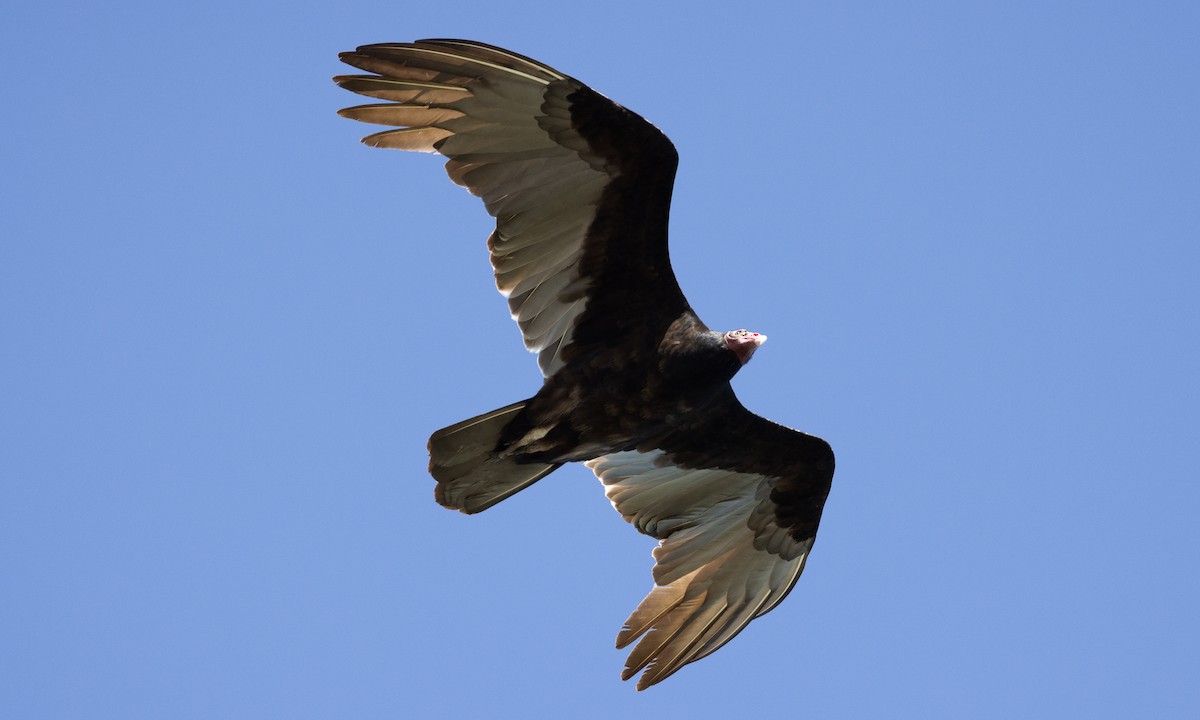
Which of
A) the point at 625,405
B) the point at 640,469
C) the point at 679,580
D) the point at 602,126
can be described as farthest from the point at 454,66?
the point at 679,580

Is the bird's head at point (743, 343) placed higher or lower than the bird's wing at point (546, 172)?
lower

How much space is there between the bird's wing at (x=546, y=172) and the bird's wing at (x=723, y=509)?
3.90ft

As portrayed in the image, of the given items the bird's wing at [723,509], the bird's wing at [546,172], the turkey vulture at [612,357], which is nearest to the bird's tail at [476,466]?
the turkey vulture at [612,357]

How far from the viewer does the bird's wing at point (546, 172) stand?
7.48 metres

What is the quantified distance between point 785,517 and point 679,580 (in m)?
0.82

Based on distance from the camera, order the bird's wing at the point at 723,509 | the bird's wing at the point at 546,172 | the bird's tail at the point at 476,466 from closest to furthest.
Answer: the bird's wing at the point at 546,172 < the bird's tail at the point at 476,466 < the bird's wing at the point at 723,509

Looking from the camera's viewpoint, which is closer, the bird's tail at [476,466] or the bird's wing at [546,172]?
the bird's wing at [546,172]

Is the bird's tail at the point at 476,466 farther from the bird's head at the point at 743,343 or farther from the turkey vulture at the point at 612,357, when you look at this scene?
the bird's head at the point at 743,343

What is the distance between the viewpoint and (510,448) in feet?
26.5

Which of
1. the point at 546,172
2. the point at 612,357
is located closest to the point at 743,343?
the point at 612,357

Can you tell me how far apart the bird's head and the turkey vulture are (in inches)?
0.5

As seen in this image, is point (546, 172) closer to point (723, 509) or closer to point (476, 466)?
point (476, 466)

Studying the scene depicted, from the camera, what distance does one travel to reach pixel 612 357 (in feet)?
26.6

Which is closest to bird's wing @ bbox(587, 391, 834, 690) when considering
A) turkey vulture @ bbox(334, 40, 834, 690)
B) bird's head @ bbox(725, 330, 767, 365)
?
turkey vulture @ bbox(334, 40, 834, 690)
